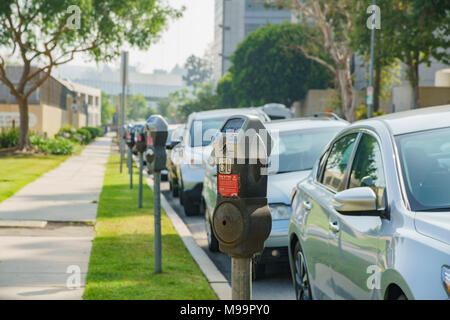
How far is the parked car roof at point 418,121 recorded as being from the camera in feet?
14.7

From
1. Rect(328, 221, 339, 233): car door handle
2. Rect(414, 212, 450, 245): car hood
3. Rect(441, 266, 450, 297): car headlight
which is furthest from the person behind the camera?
Rect(328, 221, 339, 233): car door handle

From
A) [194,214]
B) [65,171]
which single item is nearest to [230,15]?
[65,171]

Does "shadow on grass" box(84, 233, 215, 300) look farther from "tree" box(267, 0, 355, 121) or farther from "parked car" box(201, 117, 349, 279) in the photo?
"tree" box(267, 0, 355, 121)

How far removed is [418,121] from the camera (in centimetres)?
461

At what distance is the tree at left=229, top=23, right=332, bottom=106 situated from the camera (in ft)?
200

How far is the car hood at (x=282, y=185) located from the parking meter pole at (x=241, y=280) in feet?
13.9

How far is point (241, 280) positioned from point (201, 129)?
422 inches

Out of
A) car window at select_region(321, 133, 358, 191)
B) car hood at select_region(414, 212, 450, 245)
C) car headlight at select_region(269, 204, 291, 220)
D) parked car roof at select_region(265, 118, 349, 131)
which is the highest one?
parked car roof at select_region(265, 118, 349, 131)

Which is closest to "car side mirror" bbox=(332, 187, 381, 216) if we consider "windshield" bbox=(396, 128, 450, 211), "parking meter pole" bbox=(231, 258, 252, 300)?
"windshield" bbox=(396, 128, 450, 211)

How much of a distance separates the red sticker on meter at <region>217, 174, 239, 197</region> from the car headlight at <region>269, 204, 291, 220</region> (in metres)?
4.15

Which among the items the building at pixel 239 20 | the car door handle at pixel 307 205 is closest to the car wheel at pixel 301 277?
the car door handle at pixel 307 205

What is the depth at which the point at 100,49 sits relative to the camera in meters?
32.1

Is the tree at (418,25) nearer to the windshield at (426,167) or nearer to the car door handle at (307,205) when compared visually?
the car door handle at (307,205)

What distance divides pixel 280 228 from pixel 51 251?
2.85m
